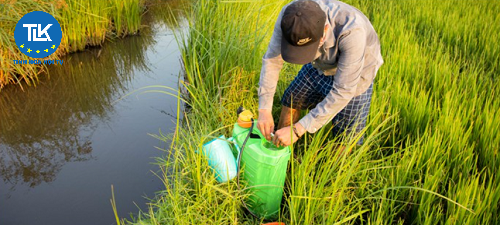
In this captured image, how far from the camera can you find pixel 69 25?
442 cm

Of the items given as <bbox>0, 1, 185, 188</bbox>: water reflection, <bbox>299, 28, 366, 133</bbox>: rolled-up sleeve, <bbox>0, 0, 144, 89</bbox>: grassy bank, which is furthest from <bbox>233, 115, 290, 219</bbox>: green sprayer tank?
<bbox>0, 0, 144, 89</bbox>: grassy bank

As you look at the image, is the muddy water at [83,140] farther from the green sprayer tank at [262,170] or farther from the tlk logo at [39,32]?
the green sprayer tank at [262,170]

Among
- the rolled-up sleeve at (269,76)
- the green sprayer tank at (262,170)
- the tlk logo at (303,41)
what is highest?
the tlk logo at (303,41)

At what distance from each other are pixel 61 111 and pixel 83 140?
2.29 feet

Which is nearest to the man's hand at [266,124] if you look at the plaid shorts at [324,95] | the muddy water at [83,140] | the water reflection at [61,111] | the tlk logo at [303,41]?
the plaid shorts at [324,95]

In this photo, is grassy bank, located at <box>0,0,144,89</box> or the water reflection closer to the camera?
the water reflection

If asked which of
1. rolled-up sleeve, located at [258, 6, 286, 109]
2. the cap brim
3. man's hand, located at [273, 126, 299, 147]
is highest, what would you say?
the cap brim

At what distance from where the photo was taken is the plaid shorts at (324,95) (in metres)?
1.96

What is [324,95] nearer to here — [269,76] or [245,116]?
[269,76]

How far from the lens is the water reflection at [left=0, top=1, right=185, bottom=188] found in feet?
9.05

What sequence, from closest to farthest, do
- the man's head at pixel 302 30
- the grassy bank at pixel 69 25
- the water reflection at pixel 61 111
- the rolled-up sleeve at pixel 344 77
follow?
1. the man's head at pixel 302 30
2. the rolled-up sleeve at pixel 344 77
3. the water reflection at pixel 61 111
4. the grassy bank at pixel 69 25

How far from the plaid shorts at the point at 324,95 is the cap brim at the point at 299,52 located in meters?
0.45

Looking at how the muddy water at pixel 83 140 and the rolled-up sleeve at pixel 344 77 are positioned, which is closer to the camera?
the rolled-up sleeve at pixel 344 77

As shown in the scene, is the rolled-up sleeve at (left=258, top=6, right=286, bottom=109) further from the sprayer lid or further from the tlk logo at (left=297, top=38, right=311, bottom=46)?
the tlk logo at (left=297, top=38, right=311, bottom=46)
